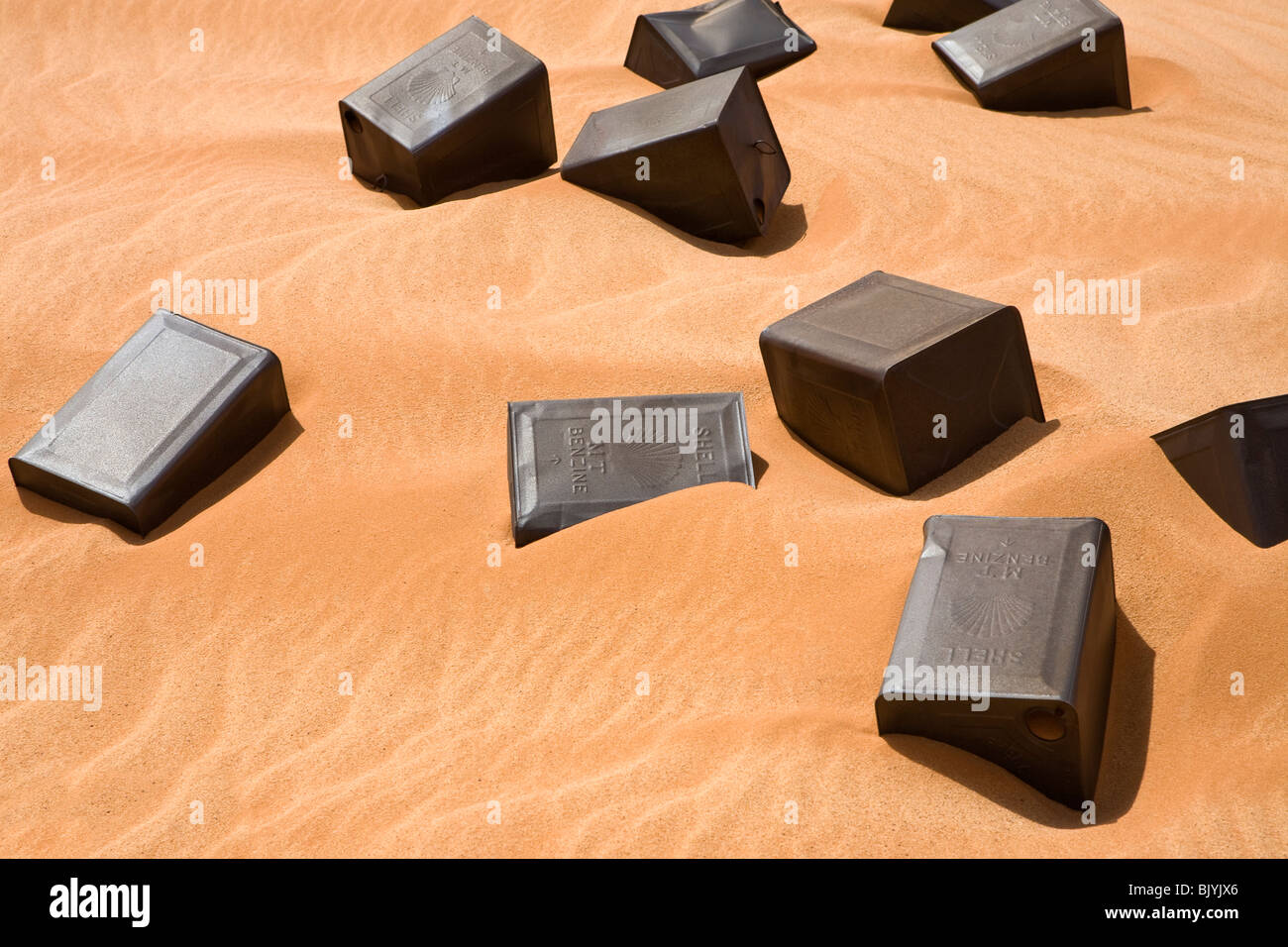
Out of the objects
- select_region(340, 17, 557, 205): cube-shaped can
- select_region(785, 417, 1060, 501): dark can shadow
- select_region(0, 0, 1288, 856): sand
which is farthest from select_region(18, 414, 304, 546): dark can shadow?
select_region(340, 17, 557, 205): cube-shaped can

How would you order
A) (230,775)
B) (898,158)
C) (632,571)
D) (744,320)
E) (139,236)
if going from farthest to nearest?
(898,158) → (139,236) → (744,320) → (632,571) → (230,775)

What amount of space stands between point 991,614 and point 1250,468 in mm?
1209

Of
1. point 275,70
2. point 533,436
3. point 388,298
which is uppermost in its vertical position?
point 533,436

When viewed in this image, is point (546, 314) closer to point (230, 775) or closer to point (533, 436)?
point (533, 436)

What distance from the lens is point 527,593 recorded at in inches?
157

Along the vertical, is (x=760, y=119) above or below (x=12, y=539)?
above

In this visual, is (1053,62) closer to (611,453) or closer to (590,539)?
(611,453)

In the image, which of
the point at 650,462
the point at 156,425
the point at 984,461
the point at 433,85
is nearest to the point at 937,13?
the point at 433,85

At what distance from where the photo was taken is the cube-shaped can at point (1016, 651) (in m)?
3.09

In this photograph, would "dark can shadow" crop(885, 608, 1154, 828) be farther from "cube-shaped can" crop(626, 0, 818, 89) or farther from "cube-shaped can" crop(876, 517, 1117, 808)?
"cube-shaped can" crop(626, 0, 818, 89)

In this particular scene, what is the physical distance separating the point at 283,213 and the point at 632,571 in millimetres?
3555

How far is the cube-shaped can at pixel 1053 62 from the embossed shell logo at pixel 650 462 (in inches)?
186

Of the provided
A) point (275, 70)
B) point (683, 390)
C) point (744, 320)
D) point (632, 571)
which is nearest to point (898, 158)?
point (744, 320)
